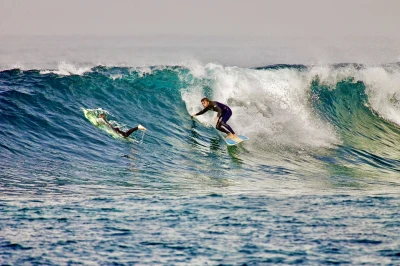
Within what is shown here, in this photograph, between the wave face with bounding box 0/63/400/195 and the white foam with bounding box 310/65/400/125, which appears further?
the white foam with bounding box 310/65/400/125

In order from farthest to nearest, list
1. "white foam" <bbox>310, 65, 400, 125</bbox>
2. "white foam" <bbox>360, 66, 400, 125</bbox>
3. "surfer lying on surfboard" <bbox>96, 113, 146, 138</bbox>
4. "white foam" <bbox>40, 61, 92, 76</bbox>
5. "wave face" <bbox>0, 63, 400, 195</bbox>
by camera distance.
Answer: "white foam" <bbox>310, 65, 400, 125</bbox> < "white foam" <bbox>360, 66, 400, 125</bbox> < "white foam" <bbox>40, 61, 92, 76</bbox> < "surfer lying on surfboard" <bbox>96, 113, 146, 138</bbox> < "wave face" <bbox>0, 63, 400, 195</bbox>

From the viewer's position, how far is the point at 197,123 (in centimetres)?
1603

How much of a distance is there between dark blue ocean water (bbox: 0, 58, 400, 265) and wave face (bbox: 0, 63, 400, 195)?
5cm

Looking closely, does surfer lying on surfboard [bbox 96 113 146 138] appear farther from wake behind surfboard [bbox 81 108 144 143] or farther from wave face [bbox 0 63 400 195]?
wave face [bbox 0 63 400 195]

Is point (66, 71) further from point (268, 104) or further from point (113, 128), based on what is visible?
point (268, 104)

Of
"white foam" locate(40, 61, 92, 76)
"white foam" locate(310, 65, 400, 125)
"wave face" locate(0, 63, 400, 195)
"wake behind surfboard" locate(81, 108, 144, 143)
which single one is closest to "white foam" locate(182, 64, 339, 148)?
"wave face" locate(0, 63, 400, 195)

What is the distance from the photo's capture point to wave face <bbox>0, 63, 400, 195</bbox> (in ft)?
37.4

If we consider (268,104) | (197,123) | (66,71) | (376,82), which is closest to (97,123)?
(197,123)

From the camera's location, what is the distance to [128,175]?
34.1 ft

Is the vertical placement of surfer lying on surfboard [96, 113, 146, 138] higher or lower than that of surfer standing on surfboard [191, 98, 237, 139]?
lower

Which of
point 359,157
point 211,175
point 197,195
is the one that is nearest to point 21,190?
point 197,195

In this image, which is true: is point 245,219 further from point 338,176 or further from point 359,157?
point 359,157

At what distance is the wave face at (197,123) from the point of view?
1141 centimetres

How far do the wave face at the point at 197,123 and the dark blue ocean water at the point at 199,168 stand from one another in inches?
2.0
